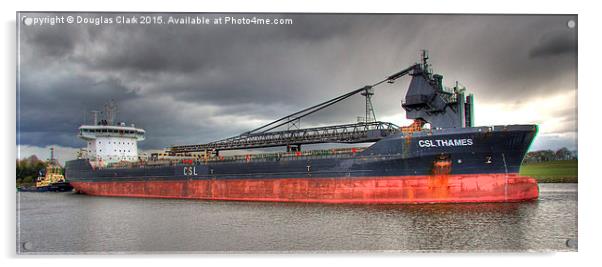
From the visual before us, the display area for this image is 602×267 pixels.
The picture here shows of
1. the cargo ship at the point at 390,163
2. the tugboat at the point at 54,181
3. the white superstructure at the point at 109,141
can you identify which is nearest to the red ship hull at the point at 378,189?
the cargo ship at the point at 390,163

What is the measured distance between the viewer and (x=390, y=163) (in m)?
15.3

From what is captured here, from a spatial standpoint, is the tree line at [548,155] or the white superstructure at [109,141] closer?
the tree line at [548,155]

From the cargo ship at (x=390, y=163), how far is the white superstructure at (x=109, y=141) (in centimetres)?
644

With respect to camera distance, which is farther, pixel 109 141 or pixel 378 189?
pixel 109 141

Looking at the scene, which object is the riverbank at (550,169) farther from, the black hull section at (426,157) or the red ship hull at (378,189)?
the black hull section at (426,157)

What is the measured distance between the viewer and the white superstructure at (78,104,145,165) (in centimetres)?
2520

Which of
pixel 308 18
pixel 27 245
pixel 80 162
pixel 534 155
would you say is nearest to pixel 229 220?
pixel 27 245

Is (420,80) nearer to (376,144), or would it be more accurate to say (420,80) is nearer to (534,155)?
(376,144)

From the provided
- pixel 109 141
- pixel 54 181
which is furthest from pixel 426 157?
pixel 54 181

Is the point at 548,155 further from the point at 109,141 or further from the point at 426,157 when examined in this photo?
the point at 109,141

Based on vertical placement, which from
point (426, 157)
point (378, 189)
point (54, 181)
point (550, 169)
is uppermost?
point (426, 157)

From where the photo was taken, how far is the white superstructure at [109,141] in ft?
82.7

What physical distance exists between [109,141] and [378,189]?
16744 mm
